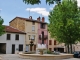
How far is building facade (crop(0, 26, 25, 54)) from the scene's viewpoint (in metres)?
45.1

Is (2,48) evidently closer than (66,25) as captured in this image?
No

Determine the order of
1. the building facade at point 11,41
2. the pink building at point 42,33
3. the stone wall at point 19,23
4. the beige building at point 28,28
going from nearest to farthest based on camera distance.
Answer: the building facade at point 11,41 → the beige building at point 28,28 → the stone wall at point 19,23 → the pink building at point 42,33

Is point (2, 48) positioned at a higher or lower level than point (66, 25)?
lower

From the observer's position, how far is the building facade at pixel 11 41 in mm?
45125

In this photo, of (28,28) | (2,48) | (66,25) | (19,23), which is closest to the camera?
(66,25)

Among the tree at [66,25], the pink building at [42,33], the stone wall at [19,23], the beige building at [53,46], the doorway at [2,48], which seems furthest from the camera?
the beige building at [53,46]

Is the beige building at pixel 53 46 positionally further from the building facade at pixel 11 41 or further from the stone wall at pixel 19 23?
the building facade at pixel 11 41

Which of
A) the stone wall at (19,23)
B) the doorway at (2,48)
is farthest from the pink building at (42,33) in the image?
the doorway at (2,48)

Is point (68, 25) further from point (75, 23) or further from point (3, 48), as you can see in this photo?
point (3, 48)

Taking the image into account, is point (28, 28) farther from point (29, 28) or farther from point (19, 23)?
point (19, 23)

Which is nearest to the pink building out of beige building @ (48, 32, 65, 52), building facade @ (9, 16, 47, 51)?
building facade @ (9, 16, 47, 51)

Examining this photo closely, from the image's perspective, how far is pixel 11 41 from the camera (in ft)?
152

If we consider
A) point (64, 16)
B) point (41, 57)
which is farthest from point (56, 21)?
point (41, 57)

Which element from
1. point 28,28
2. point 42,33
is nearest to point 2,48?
point 28,28
